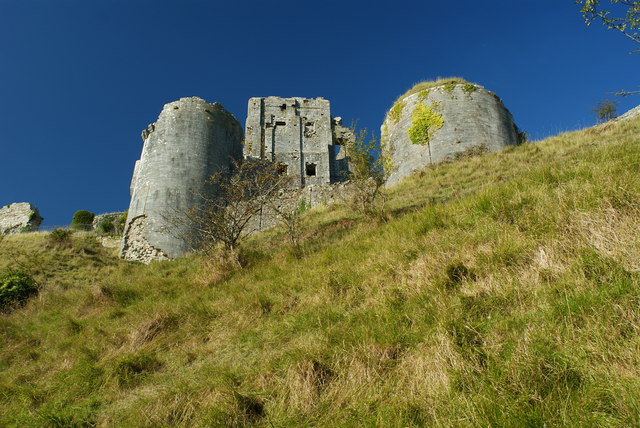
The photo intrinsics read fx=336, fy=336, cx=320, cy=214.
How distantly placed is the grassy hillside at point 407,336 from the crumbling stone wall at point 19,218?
89.4 feet

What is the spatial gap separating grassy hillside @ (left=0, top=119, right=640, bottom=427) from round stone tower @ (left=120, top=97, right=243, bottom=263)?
9127mm

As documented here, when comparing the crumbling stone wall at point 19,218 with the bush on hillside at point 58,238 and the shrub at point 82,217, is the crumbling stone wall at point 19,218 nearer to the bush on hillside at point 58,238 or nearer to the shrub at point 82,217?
the shrub at point 82,217

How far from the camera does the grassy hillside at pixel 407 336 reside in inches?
76.4

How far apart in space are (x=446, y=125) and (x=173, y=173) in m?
13.6

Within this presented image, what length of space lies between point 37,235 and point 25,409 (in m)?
18.8

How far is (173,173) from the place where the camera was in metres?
16.1

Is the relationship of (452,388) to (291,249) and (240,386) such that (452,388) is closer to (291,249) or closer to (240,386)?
(240,386)

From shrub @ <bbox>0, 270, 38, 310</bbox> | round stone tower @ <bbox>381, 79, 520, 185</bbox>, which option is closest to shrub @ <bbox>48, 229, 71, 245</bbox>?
shrub @ <bbox>0, 270, 38, 310</bbox>

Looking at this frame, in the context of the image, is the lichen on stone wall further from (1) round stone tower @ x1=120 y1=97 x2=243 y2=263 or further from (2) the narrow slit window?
(2) the narrow slit window

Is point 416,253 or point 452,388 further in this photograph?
point 416,253

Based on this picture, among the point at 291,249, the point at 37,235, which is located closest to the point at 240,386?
the point at 291,249

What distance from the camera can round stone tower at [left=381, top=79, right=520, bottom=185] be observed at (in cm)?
1648

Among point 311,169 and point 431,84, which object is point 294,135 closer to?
point 311,169

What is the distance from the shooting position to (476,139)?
16.4 metres
